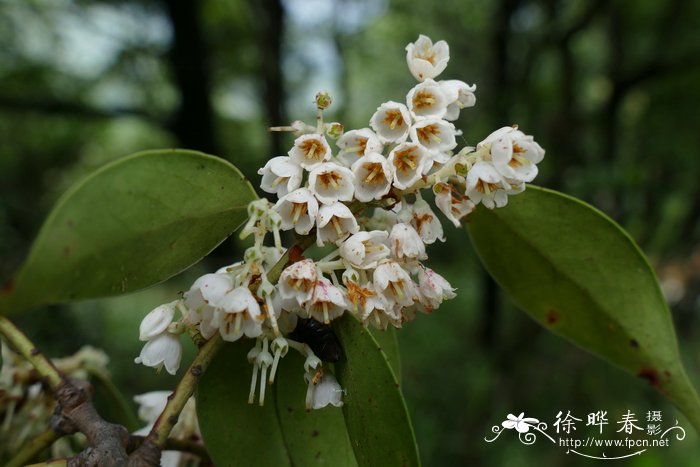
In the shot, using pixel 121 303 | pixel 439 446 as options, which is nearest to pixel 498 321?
pixel 439 446

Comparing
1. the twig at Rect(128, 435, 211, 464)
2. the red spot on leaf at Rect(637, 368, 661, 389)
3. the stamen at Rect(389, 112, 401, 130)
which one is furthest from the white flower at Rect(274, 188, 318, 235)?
the red spot on leaf at Rect(637, 368, 661, 389)

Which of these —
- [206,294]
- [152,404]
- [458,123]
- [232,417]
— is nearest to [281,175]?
[206,294]

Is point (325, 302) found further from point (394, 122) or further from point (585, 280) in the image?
point (585, 280)

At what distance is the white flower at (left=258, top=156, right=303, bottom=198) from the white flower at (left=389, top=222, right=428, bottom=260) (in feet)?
0.34

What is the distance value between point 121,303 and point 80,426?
14.0 ft

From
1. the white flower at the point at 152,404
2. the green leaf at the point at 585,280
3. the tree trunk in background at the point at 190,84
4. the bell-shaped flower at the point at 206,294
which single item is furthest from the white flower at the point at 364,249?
the tree trunk in background at the point at 190,84

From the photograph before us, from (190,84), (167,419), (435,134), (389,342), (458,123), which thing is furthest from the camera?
(190,84)

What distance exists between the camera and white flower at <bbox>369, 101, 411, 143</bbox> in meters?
0.59

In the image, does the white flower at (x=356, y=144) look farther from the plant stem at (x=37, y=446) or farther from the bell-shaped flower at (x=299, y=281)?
the plant stem at (x=37, y=446)

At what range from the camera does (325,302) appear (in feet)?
1.74

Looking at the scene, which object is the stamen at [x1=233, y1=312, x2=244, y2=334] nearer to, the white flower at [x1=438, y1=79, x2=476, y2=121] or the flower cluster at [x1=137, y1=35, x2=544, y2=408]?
the flower cluster at [x1=137, y1=35, x2=544, y2=408]

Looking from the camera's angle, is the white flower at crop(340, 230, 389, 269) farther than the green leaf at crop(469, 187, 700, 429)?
No

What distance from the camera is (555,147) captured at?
9.96ft

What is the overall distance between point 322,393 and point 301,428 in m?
0.08
